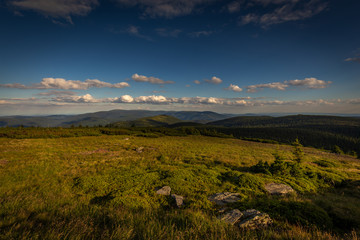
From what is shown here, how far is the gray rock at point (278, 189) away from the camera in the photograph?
372 inches

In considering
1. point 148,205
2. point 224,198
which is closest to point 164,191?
point 148,205

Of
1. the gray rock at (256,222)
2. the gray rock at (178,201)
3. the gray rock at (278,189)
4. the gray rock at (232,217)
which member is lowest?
the gray rock at (278,189)

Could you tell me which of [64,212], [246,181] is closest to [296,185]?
[246,181]

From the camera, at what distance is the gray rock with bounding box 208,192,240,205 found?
818 centimetres

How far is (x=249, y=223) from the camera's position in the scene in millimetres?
5082

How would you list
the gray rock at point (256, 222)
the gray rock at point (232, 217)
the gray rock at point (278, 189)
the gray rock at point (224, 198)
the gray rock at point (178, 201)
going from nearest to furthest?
1. the gray rock at point (256, 222)
2. the gray rock at point (232, 217)
3. the gray rock at point (178, 201)
4. the gray rock at point (224, 198)
5. the gray rock at point (278, 189)

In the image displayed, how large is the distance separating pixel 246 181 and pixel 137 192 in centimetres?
791

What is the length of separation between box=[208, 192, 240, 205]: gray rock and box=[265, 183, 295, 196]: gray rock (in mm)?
2819

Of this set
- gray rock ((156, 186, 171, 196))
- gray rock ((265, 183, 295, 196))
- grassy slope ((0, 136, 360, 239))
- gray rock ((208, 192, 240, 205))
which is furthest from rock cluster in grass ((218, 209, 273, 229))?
gray rock ((265, 183, 295, 196))

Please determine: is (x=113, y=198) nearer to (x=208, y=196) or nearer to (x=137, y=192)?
(x=137, y=192)

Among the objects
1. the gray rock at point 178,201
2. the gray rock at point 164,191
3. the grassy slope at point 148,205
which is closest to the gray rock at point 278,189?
the grassy slope at point 148,205

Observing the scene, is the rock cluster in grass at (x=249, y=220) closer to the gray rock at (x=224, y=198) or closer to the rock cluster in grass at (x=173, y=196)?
the gray rock at (x=224, y=198)

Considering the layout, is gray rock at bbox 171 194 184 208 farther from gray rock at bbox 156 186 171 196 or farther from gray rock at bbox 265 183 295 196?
gray rock at bbox 265 183 295 196

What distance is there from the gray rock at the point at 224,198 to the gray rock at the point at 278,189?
2.82 meters
